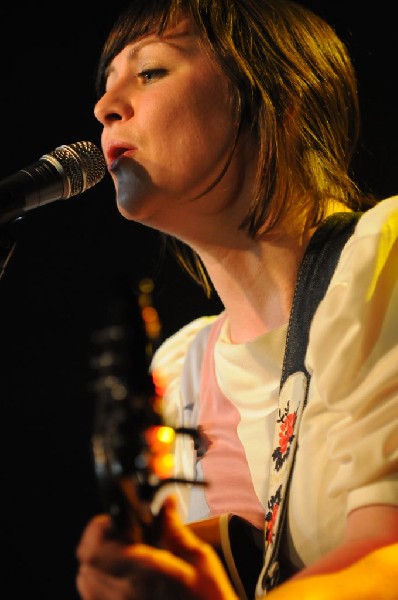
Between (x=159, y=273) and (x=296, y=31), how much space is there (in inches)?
29.2

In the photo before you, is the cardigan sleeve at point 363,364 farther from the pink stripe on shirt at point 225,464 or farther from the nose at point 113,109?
the nose at point 113,109

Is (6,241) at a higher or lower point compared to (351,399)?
higher

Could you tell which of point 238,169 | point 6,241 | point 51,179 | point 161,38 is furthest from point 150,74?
point 6,241

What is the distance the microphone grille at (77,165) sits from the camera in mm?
1128

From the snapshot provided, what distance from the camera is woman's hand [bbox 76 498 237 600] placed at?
0.66 m

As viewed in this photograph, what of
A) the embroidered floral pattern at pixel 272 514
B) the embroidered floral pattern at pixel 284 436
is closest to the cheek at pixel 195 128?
the embroidered floral pattern at pixel 284 436

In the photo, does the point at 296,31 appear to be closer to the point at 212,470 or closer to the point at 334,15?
the point at 334,15

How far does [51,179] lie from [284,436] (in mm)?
509

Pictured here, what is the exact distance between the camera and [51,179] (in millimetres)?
1093

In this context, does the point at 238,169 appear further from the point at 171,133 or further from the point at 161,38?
the point at 161,38

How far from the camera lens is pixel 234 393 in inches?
51.9

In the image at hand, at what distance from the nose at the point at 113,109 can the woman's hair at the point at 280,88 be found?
0.15m

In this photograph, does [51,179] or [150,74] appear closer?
[51,179]

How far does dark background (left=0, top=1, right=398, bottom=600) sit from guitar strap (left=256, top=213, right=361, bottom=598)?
440 millimetres
